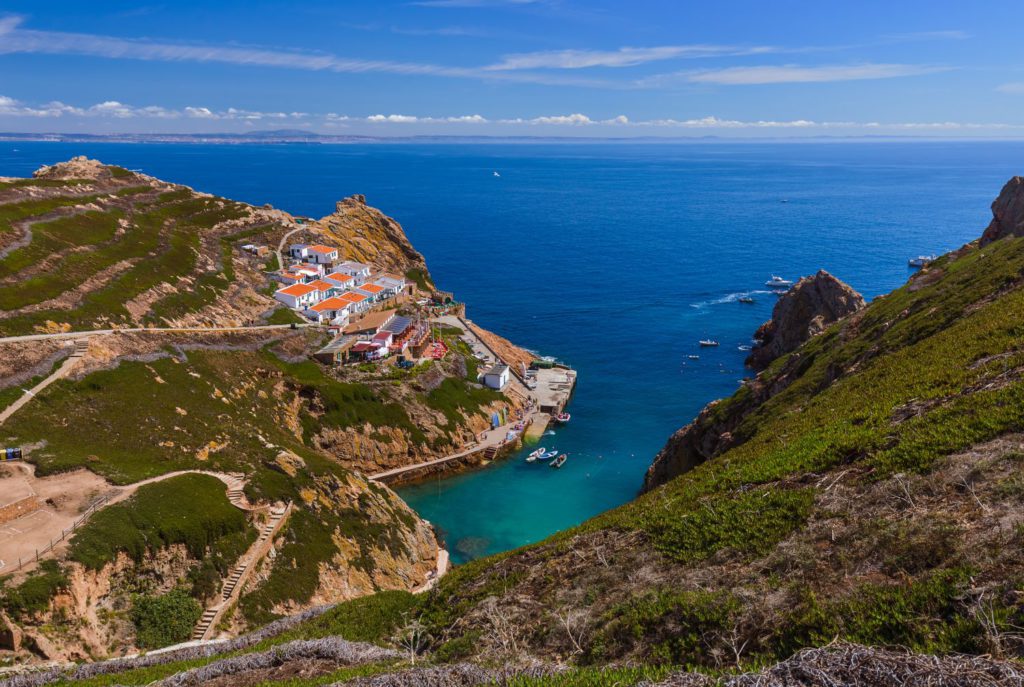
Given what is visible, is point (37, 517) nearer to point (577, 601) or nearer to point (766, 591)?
point (577, 601)

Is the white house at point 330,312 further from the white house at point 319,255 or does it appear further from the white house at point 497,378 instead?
the white house at point 497,378

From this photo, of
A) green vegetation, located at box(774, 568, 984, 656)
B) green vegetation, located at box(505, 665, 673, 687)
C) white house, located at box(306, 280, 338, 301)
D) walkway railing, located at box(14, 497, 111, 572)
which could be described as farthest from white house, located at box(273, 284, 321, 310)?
green vegetation, located at box(774, 568, 984, 656)

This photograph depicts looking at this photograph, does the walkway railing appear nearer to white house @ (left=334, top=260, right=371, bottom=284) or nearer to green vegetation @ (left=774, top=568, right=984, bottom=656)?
green vegetation @ (left=774, top=568, right=984, bottom=656)

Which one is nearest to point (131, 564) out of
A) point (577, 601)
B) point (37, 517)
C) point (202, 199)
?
point (37, 517)

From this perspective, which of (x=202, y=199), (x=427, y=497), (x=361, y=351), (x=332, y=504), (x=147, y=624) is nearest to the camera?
(x=147, y=624)

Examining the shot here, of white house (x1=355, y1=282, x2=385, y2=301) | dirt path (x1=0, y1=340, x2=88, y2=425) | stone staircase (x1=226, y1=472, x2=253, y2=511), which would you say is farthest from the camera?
white house (x1=355, y1=282, x2=385, y2=301)

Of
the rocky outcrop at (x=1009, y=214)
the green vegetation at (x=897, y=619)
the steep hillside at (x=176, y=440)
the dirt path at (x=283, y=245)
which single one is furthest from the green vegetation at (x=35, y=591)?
the dirt path at (x=283, y=245)
